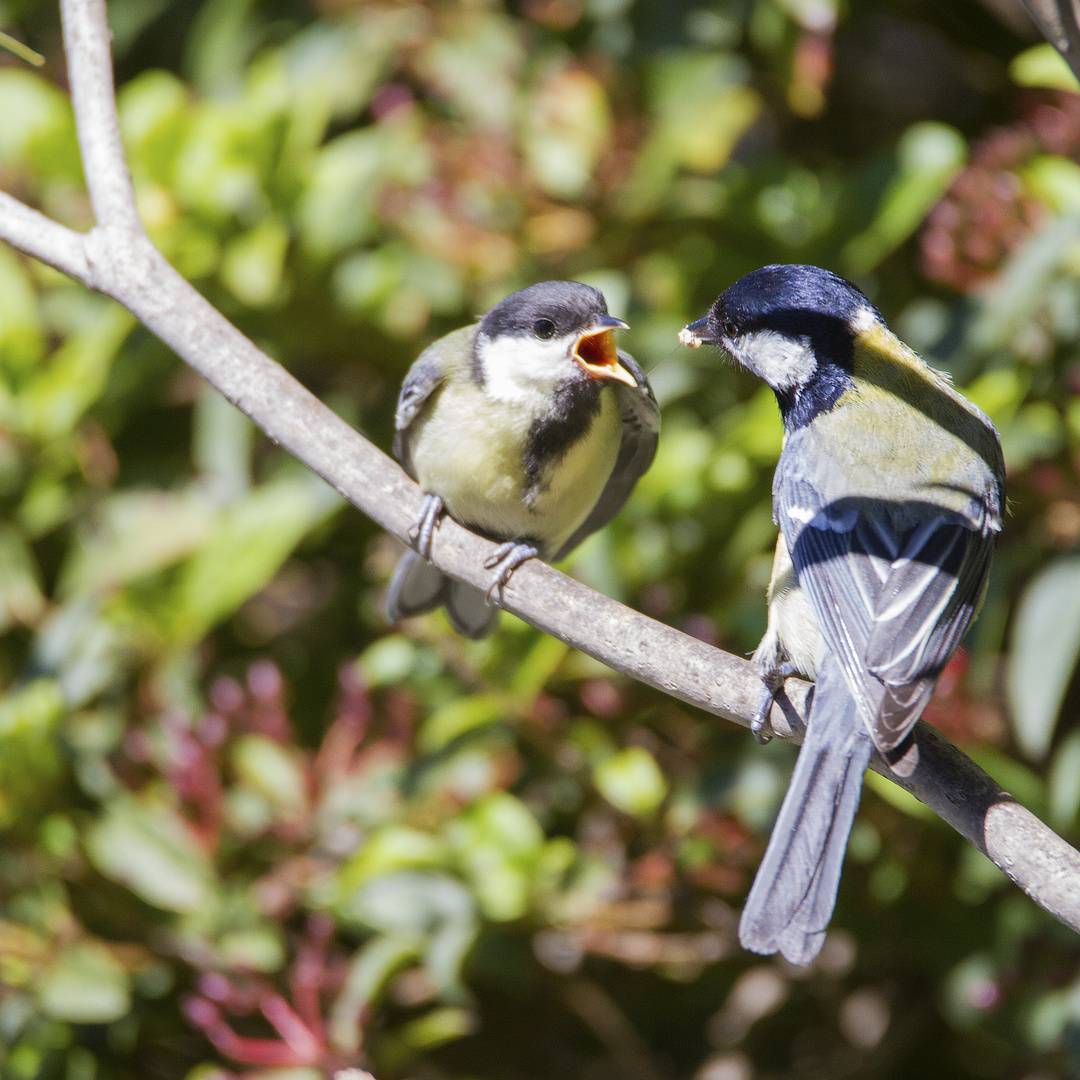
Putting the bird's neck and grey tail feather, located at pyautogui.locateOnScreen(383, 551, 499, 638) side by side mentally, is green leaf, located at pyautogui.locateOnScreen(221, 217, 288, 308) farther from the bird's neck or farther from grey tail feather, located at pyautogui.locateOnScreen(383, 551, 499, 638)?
the bird's neck

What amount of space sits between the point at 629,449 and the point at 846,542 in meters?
0.66

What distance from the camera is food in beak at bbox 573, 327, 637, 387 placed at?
6.27 ft

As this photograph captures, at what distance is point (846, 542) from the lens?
154 cm

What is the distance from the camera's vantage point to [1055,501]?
2.14m

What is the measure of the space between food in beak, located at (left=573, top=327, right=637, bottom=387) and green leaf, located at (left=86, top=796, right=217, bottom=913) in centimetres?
112

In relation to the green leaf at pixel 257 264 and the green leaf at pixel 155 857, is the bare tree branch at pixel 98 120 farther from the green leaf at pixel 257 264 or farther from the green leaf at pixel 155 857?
the green leaf at pixel 155 857

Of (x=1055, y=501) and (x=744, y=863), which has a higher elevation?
(x=1055, y=501)

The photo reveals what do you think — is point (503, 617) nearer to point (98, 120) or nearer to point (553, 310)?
point (553, 310)

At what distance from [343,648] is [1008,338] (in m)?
1.56

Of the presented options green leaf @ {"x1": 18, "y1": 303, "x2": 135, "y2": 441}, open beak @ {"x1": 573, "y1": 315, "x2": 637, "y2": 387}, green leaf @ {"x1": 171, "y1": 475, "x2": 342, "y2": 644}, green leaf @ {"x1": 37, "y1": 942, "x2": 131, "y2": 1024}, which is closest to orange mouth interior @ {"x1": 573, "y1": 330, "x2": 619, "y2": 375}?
open beak @ {"x1": 573, "y1": 315, "x2": 637, "y2": 387}

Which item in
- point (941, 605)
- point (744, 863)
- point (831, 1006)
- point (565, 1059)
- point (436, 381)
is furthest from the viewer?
point (565, 1059)

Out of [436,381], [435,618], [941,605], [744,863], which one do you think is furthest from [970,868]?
[436,381]

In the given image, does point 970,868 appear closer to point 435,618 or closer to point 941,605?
point 941,605

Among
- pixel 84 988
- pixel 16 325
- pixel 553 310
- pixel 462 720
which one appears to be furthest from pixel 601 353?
pixel 84 988
